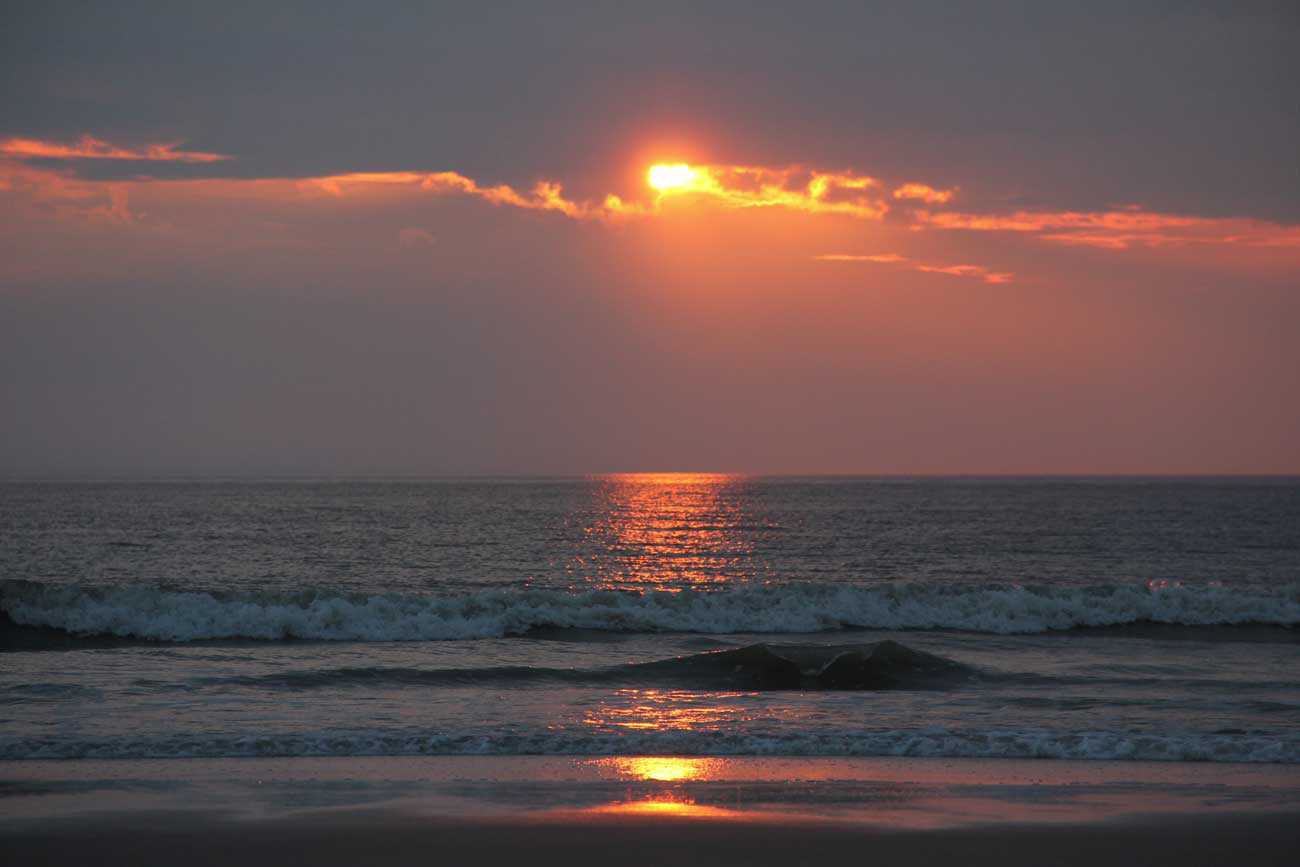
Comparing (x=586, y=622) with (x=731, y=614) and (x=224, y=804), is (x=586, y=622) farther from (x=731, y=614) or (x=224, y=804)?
(x=224, y=804)

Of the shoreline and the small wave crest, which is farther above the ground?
the small wave crest

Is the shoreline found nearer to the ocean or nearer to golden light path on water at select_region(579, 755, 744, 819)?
golden light path on water at select_region(579, 755, 744, 819)

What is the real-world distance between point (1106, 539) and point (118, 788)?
5759cm

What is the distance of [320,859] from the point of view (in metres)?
10.2

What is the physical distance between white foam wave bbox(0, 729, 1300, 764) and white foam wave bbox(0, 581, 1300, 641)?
1168cm

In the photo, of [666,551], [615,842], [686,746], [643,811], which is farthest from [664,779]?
[666,551]

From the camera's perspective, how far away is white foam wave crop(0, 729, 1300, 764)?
46.8 feet

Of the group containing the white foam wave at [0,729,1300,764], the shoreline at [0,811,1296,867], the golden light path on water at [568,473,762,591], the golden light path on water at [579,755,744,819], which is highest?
the golden light path on water at [568,473,762,591]

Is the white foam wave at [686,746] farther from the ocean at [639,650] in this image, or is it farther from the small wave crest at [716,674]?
the small wave crest at [716,674]

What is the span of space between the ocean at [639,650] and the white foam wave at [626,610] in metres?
0.08

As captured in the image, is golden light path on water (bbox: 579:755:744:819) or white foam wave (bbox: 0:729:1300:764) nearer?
golden light path on water (bbox: 579:755:744:819)

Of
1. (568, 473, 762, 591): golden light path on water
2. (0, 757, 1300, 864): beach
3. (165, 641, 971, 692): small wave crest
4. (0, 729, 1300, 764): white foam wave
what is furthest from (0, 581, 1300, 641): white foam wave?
(0, 757, 1300, 864): beach

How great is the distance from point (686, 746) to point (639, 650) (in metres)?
10.1

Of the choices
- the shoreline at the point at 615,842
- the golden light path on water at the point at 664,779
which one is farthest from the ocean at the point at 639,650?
the shoreline at the point at 615,842
